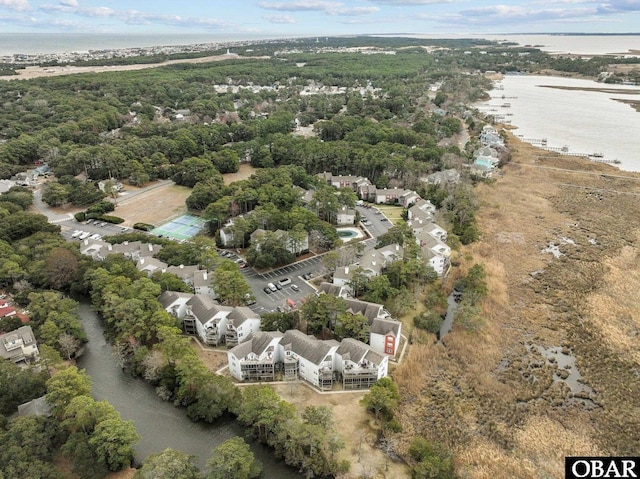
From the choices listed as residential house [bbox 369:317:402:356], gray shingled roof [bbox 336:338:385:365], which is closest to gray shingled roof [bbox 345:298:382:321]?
residential house [bbox 369:317:402:356]

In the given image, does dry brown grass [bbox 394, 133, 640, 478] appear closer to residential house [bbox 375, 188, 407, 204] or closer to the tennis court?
residential house [bbox 375, 188, 407, 204]

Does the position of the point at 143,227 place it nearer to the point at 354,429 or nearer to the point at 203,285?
the point at 203,285

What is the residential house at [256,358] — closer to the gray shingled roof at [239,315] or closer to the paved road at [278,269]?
the gray shingled roof at [239,315]

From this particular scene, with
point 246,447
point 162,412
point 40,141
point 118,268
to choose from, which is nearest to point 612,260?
point 246,447

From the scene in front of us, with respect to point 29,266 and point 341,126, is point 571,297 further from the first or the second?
point 341,126

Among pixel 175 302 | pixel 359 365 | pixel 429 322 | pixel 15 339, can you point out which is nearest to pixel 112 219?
pixel 175 302

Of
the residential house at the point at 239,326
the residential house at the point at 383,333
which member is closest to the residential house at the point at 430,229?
the residential house at the point at 383,333
